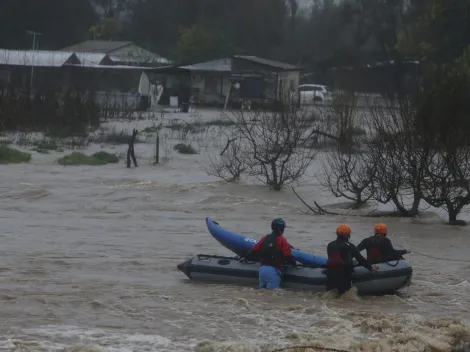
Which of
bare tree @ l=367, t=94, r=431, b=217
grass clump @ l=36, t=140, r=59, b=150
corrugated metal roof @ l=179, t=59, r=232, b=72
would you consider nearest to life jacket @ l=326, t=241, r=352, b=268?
bare tree @ l=367, t=94, r=431, b=217

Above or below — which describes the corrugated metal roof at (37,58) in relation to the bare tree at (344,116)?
above

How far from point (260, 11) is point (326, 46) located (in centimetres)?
661

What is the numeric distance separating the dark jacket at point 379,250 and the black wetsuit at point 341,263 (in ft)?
1.75

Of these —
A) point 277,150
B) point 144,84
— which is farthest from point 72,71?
point 277,150

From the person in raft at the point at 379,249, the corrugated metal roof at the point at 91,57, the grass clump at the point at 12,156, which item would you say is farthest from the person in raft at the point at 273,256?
the corrugated metal roof at the point at 91,57

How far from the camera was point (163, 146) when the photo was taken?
3862 cm

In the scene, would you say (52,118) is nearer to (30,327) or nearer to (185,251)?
(185,251)

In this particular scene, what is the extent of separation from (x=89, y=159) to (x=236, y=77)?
32.3m

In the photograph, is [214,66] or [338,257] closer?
[338,257]

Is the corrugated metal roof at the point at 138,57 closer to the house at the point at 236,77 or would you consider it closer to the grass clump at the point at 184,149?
the house at the point at 236,77

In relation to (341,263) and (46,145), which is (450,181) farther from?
(46,145)

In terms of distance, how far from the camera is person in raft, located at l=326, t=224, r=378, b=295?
14336 mm

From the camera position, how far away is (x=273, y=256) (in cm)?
1462

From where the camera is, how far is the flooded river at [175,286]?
39.3ft
